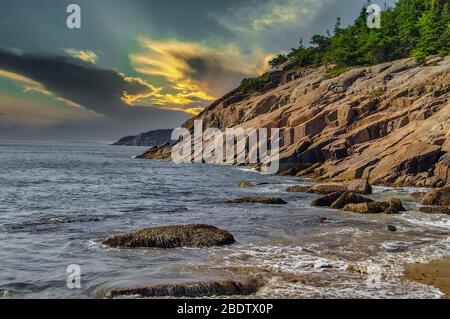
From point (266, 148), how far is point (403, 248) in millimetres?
52217

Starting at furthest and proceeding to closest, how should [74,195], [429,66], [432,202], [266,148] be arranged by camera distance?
[266,148]
[429,66]
[74,195]
[432,202]

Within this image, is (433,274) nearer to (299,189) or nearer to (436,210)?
(436,210)

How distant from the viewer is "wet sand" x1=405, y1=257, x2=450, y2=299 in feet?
35.5

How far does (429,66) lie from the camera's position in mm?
61438

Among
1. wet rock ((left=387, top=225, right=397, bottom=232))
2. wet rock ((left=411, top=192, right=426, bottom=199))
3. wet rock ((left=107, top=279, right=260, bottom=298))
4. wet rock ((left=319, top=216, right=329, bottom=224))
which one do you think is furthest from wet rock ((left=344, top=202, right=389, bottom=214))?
wet rock ((left=107, top=279, right=260, bottom=298))

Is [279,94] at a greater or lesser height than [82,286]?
greater

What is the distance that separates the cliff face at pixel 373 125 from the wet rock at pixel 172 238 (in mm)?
26660

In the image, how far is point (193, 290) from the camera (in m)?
10.2

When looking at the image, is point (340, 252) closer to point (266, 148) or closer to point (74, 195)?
point (74, 195)

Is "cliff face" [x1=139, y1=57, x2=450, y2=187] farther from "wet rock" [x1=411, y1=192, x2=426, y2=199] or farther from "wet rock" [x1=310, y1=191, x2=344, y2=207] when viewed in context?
"wet rock" [x1=310, y1=191, x2=344, y2=207]

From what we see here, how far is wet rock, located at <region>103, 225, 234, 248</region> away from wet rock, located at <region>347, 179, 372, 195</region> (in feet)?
63.4

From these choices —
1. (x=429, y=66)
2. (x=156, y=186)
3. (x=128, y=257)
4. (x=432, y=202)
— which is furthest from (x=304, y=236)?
(x=429, y=66)

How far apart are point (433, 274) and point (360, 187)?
2134 centimetres

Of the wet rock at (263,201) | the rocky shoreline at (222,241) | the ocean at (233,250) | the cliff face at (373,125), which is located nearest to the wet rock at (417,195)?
the rocky shoreline at (222,241)
